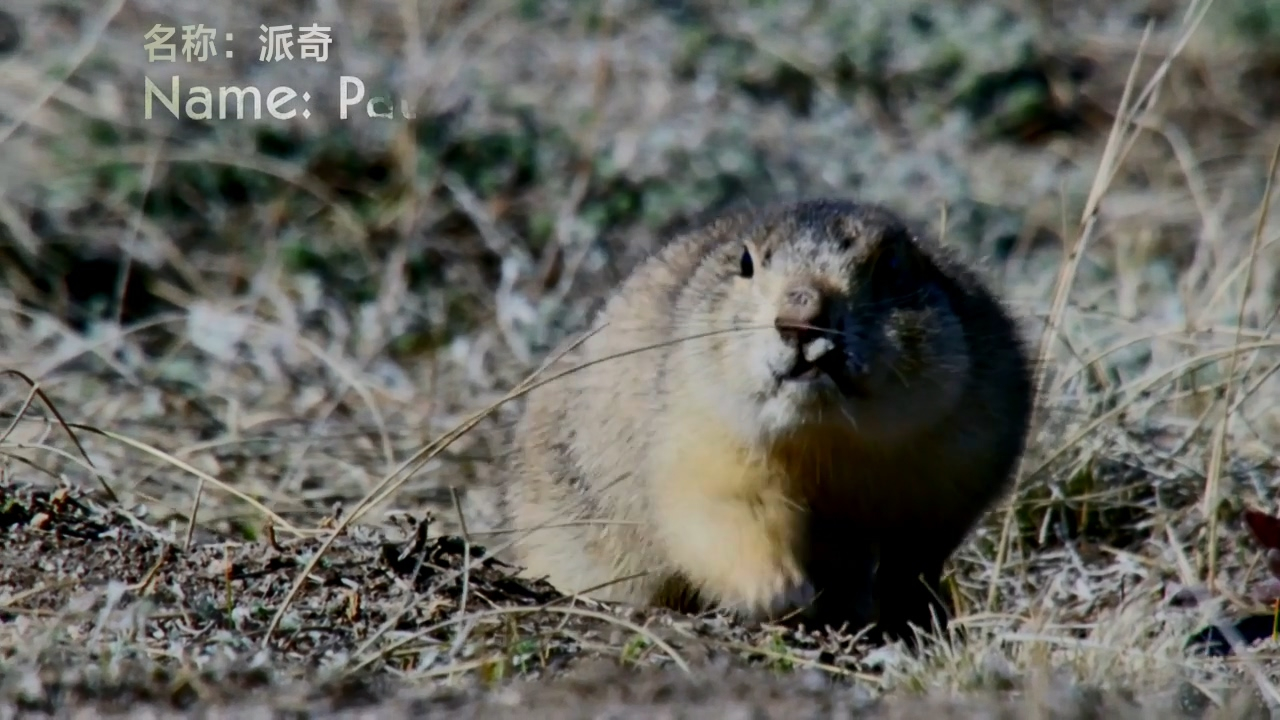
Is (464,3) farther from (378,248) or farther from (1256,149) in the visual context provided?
(1256,149)

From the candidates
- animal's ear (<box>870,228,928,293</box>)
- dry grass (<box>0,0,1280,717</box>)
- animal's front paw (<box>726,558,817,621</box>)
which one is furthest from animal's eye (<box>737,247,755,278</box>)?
dry grass (<box>0,0,1280,717</box>)

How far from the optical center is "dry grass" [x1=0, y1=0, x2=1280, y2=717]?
3.55m

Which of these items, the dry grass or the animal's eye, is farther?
the animal's eye

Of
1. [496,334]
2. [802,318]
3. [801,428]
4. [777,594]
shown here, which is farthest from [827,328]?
[496,334]

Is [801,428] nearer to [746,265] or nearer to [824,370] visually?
[824,370]

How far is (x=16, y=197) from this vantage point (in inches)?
286

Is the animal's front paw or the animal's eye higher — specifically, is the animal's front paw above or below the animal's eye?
below

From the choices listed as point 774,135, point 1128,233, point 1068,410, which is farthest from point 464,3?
point 1068,410

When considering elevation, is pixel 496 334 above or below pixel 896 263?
below

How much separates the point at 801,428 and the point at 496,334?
317 centimetres

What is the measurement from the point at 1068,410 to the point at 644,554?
1.53 meters

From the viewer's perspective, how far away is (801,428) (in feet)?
12.9

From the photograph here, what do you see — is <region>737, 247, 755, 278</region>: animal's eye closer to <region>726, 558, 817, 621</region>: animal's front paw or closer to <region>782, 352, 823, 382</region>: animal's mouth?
<region>782, 352, 823, 382</region>: animal's mouth

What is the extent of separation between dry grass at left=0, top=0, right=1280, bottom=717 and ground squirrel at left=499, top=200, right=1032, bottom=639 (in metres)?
0.28
